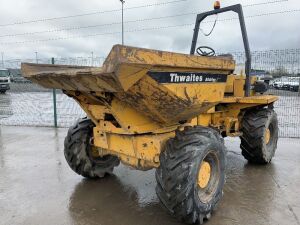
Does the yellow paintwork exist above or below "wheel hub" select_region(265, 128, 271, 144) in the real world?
above

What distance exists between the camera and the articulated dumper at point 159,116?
2857 millimetres

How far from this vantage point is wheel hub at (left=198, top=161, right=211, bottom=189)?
3.65m

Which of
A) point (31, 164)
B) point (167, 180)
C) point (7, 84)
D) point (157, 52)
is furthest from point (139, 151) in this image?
point (7, 84)

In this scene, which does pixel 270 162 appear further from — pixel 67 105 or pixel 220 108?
pixel 67 105

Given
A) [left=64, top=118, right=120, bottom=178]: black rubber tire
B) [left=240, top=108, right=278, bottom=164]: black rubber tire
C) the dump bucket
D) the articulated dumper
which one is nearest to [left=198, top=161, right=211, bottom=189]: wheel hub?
the articulated dumper

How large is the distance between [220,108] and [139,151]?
2.05 metres

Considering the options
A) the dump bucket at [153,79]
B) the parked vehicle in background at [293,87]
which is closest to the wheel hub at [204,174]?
the dump bucket at [153,79]

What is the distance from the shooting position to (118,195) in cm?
434

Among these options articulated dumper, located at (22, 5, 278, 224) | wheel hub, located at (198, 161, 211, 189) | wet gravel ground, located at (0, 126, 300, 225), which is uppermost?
articulated dumper, located at (22, 5, 278, 224)

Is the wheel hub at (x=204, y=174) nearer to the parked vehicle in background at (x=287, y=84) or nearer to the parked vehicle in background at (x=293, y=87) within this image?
the parked vehicle in background at (x=287, y=84)

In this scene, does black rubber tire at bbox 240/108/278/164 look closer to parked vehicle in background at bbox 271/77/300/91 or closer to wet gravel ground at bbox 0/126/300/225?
wet gravel ground at bbox 0/126/300/225

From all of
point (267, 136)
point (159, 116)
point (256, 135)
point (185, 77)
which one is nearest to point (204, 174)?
point (159, 116)

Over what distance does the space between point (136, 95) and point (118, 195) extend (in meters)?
1.81

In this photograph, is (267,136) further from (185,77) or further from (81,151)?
(81,151)
